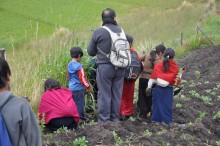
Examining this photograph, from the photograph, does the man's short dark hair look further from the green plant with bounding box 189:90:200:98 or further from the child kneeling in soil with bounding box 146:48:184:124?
the green plant with bounding box 189:90:200:98

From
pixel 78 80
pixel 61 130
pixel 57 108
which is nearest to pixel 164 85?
pixel 78 80

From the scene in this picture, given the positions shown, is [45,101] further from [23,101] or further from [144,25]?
[144,25]

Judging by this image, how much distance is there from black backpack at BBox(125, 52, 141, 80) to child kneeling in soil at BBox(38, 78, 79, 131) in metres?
1.17

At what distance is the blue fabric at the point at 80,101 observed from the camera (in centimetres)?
793

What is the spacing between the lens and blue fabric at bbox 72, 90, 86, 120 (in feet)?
26.0

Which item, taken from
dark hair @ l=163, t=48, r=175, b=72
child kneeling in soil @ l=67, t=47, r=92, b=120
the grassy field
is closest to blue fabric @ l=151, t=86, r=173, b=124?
dark hair @ l=163, t=48, r=175, b=72

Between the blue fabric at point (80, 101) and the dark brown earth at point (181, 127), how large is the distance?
24.9 inches

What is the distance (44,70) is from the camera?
9328 mm

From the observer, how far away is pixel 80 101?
26.2ft

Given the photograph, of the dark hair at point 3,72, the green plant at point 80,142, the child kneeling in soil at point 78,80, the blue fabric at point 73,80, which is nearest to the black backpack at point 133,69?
the child kneeling in soil at point 78,80

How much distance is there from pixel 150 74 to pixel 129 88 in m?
0.49

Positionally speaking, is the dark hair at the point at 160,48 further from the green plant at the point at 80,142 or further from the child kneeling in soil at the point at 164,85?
the green plant at the point at 80,142

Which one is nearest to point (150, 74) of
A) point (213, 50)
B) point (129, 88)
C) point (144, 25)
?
point (129, 88)

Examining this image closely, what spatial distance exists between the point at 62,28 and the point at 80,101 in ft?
46.7
